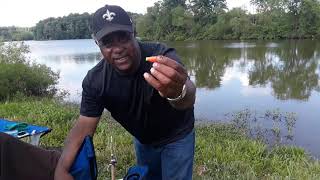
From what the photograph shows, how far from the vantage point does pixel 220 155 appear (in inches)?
231

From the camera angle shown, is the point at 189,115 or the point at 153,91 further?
the point at 189,115

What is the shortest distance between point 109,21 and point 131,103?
0.54 meters

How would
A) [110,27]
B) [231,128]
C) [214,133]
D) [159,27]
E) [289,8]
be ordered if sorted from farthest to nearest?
[159,27], [289,8], [231,128], [214,133], [110,27]

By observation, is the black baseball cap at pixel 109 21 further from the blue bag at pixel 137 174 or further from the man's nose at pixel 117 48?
the blue bag at pixel 137 174

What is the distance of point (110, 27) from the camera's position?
7.32ft

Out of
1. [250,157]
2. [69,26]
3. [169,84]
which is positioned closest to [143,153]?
[169,84]

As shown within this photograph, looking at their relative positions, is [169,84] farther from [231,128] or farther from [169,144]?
[231,128]

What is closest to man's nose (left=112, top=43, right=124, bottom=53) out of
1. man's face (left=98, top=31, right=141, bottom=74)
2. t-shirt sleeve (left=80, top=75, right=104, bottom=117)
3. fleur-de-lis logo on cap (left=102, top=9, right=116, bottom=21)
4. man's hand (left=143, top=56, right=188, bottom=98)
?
man's face (left=98, top=31, right=141, bottom=74)

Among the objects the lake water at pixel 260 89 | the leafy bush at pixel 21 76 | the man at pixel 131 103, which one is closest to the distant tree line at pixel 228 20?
the lake water at pixel 260 89

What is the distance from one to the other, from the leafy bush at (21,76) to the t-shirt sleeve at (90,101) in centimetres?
1052

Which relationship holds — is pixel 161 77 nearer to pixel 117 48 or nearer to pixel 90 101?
pixel 117 48

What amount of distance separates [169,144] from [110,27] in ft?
2.86

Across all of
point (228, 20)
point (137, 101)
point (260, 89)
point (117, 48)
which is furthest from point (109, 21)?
point (228, 20)

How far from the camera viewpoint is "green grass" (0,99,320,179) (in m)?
5.16
